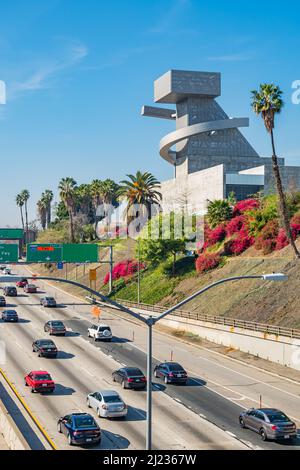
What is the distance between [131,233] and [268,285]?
185 feet

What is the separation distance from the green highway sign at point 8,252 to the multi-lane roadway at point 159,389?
16.9 metres

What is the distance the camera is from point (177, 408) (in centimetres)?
3922

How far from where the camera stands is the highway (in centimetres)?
3262

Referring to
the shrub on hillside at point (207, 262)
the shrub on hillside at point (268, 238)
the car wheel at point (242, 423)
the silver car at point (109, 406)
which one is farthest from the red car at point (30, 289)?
the car wheel at point (242, 423)

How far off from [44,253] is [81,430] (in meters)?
56.5

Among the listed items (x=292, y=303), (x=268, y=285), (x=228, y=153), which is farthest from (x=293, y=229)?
(x=228, y=153)

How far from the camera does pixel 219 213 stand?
9219 cm

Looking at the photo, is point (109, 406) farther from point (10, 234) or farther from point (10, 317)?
point (10, 234)

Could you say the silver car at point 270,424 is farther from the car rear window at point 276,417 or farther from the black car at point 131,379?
the black car at point 131,379

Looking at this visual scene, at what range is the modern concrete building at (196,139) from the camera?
4579 inches

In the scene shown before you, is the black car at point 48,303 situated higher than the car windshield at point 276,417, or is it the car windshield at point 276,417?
the black car at point 48,303

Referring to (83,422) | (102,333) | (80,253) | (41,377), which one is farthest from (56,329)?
(83,422)

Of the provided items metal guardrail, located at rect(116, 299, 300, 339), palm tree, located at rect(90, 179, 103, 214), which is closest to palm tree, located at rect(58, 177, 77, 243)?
palm tree, located at rect(90, 179, 103, 214)

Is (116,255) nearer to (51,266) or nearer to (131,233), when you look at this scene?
(131,233)
